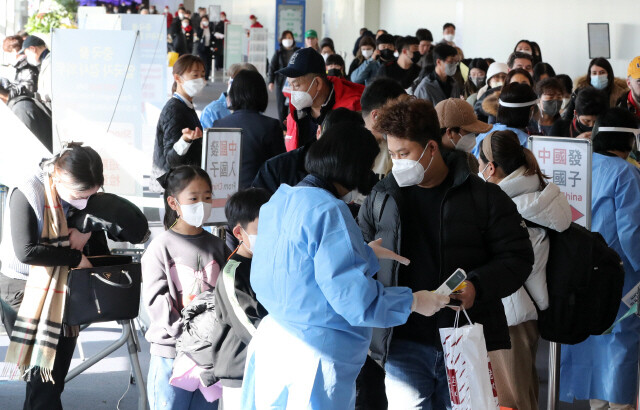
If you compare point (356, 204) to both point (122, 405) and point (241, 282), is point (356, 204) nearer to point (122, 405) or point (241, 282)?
point (241, 282)

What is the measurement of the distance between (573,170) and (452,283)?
1856 millimetres

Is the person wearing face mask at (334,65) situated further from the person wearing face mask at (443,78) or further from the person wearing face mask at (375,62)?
the person wearing face mask at (443,78)

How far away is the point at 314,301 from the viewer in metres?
2.67

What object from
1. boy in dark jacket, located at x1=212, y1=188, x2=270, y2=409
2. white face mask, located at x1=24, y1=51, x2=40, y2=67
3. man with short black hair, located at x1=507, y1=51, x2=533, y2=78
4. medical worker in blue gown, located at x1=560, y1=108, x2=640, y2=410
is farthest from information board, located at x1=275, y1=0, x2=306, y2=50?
boy in dark jacket, located at x1=212, y1=188, x2=270, y2=409

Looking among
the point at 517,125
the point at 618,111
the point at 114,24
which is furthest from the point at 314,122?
the point at 114,24

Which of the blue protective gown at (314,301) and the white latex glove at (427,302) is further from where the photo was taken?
the white latex glove at (427,302)

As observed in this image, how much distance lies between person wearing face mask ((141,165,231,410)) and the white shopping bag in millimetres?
1231

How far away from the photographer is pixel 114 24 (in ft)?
32.0

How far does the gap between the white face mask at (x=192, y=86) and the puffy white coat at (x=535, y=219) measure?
9.36 feet

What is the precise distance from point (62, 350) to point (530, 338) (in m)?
2.05

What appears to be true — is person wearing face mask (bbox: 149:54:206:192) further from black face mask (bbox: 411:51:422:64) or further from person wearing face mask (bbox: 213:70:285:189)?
black face mask (bbox: 411:51:422:64)

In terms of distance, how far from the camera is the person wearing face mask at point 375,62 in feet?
39.1

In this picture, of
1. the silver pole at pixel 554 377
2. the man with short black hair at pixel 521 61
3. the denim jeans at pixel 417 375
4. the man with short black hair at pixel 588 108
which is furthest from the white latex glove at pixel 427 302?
the man with short black hair at pixel 521 61

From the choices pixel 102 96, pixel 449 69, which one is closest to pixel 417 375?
pixel 102 96
